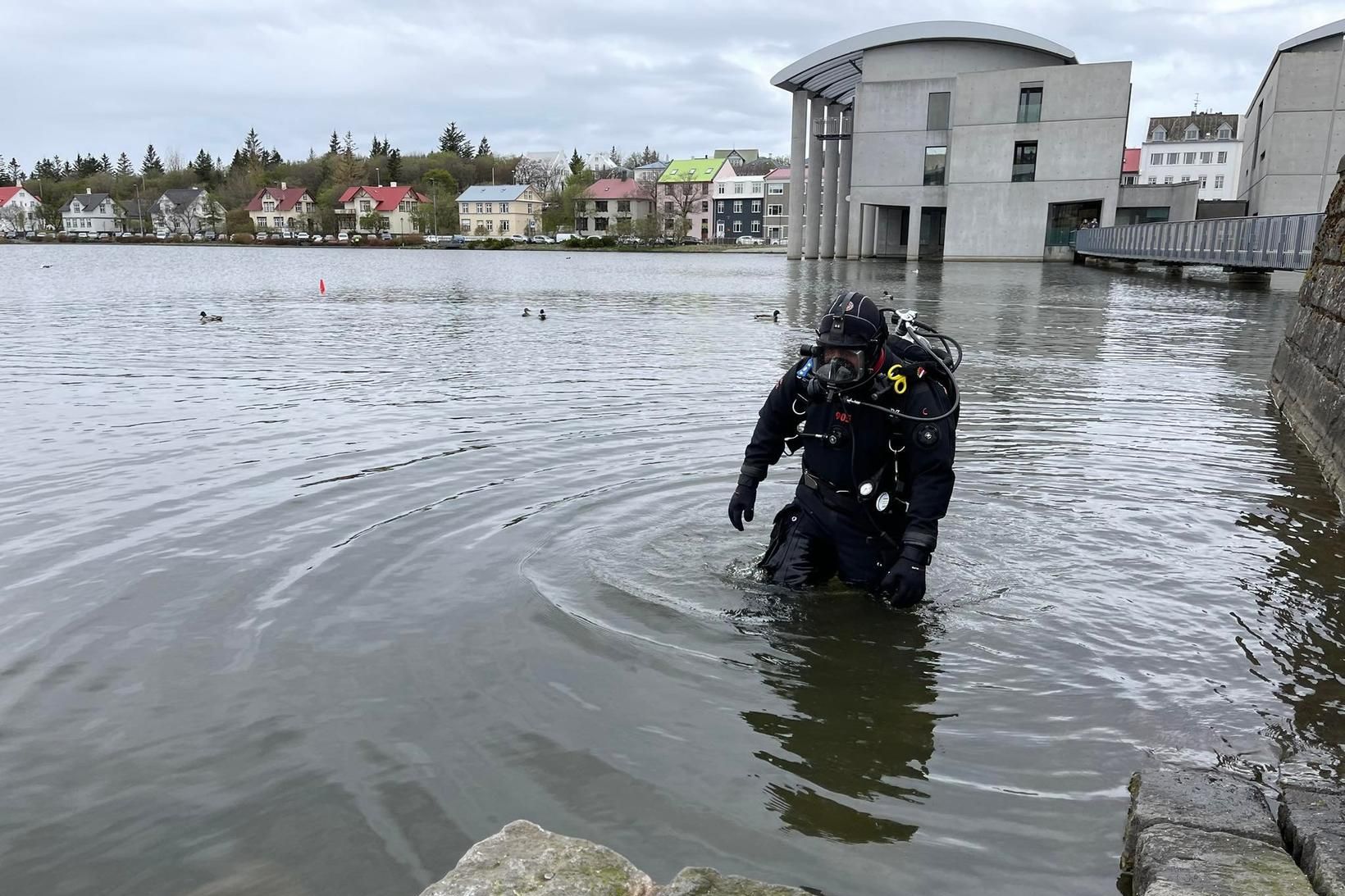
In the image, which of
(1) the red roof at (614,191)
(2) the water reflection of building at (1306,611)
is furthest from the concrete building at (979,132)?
(1) the red roof at (614,191)

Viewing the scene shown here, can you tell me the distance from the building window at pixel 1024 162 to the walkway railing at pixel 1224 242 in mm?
7750

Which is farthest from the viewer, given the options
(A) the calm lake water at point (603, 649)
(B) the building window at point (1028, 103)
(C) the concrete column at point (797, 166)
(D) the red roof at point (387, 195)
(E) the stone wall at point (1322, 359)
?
(D) the red roof at point (387, 195)

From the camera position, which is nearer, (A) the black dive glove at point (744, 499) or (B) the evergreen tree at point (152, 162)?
(A) the black dive glove at point (744, 499)

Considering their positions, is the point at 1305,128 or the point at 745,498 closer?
the point at 745,498

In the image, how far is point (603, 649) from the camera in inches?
186

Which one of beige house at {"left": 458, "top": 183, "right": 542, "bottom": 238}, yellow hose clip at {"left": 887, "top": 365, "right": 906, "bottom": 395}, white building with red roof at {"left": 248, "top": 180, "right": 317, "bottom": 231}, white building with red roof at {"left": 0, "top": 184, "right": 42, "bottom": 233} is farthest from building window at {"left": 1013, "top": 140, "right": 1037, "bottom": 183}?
white building with red roof at {"left": 0, "top": 184, "right": 42, "bottom": 233}

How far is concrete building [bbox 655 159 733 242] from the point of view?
396 ft

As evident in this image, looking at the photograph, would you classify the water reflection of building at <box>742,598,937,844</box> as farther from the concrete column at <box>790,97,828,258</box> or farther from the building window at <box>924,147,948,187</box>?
the concrete column at <box>790,97,828,258</box>

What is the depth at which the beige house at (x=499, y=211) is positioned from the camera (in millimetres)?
123688

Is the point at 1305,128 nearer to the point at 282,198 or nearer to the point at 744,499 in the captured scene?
the point at 744,499

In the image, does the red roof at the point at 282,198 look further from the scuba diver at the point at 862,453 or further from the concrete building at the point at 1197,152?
the scuba diver at the point at 862,453

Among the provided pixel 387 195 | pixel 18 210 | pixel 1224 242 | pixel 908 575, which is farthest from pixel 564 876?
pixel 18 210

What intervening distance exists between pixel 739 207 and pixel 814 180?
61.4 m

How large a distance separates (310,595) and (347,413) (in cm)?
550
